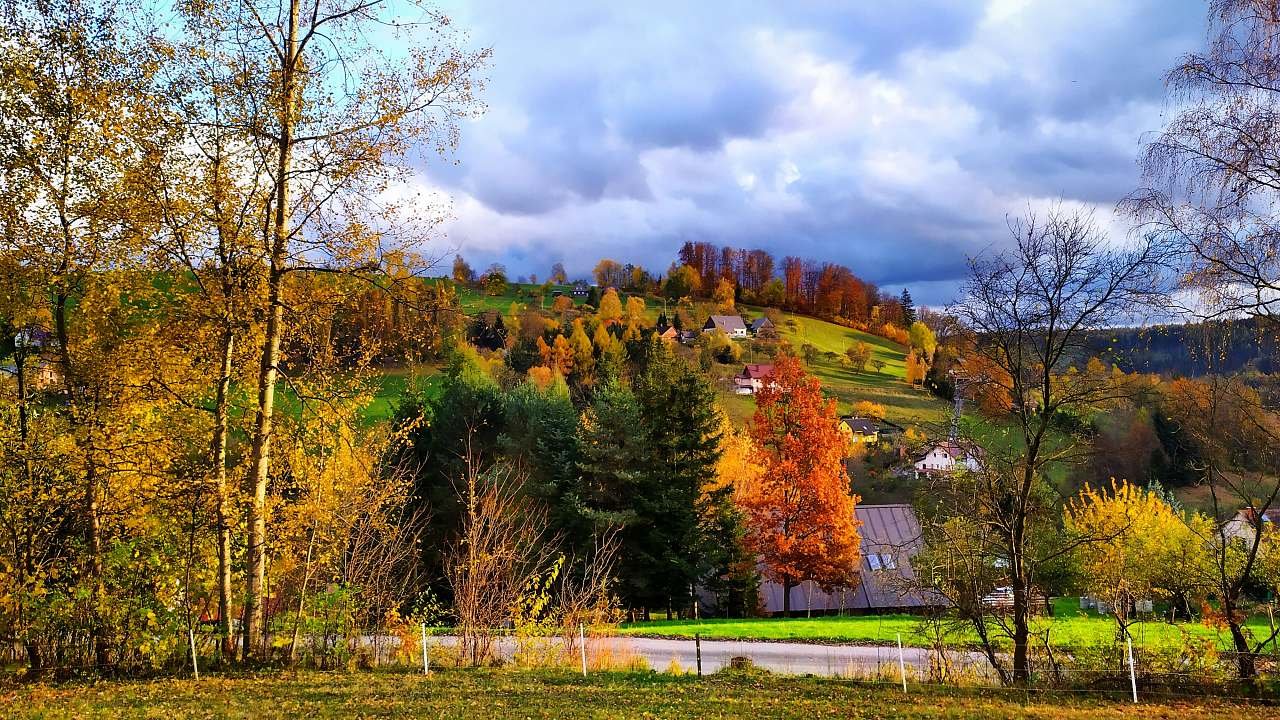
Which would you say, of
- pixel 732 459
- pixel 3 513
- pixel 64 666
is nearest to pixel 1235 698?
pixel 64 666

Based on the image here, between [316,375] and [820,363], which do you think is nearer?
[316,375]

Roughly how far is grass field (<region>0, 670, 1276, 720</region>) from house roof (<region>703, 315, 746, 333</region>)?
309 ft

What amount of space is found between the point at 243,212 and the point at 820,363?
88503 millimetres

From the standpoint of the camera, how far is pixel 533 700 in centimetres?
894

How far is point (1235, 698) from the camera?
9.26 metres

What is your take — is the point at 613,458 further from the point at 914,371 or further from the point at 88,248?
the point at 914,371

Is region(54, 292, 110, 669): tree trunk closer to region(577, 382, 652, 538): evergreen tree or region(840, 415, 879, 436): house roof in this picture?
region(577, 382, 652, 538): evergreen tree

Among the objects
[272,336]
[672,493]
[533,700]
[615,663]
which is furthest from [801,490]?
[272,336]

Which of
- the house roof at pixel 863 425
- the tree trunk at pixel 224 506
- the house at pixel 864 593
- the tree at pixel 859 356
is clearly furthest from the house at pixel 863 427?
the tree trunk at pixel 224 506

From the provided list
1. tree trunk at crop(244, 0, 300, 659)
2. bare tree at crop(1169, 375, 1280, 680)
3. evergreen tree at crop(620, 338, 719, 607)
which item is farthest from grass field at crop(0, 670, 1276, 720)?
evergreen tree at crop(620, 338, 719, 607)

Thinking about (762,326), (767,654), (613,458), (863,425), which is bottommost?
(767,654)

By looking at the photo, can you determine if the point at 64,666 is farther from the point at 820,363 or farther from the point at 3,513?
the point at 820,363

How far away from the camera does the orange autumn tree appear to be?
2545 centimetres

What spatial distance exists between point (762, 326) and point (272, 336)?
3874 inches
